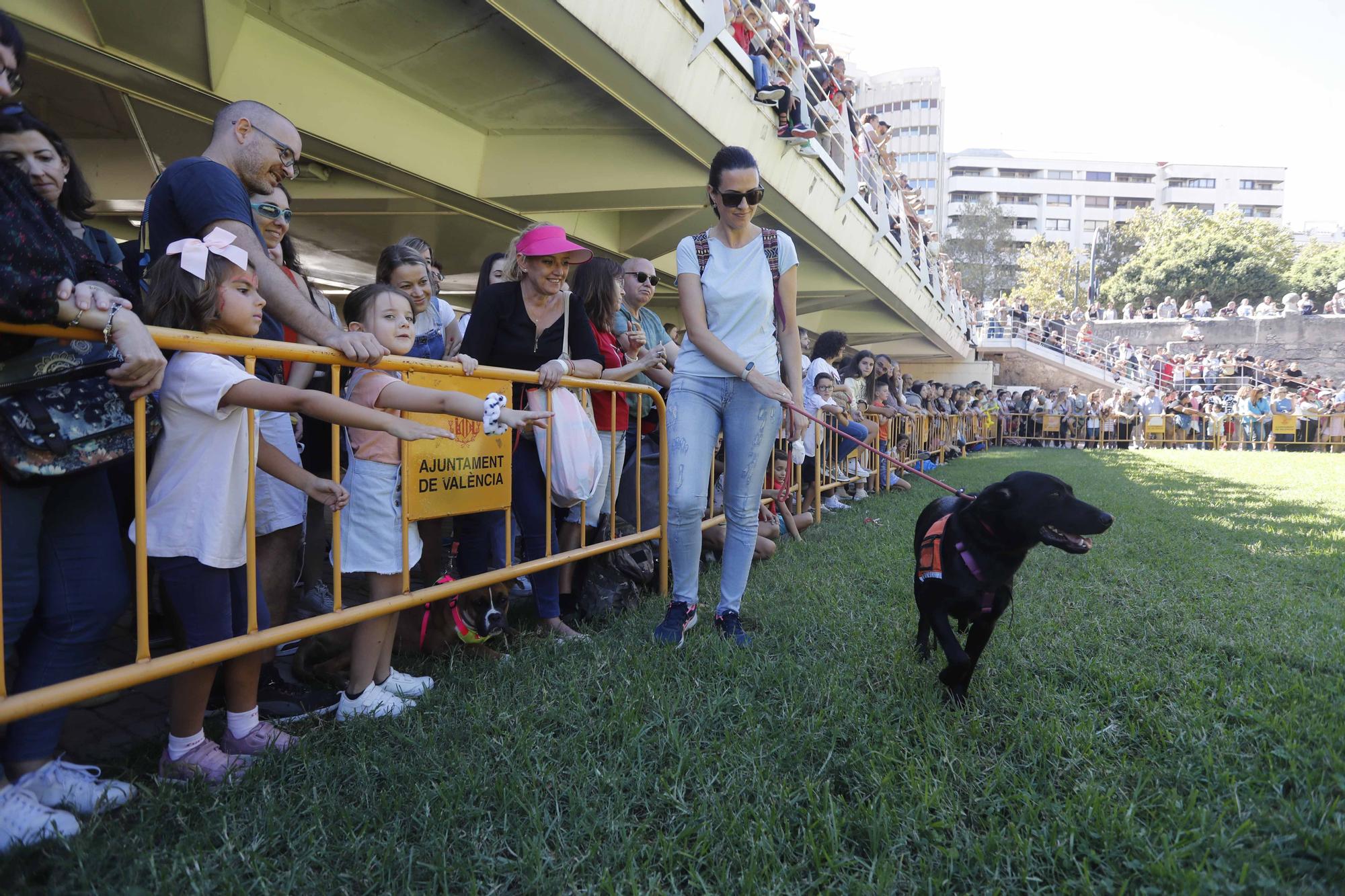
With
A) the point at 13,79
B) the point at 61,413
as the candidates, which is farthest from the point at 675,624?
the point at 13,79

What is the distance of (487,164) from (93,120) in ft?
12.0

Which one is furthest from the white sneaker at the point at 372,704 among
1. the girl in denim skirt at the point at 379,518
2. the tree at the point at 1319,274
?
the tree at the point at 1319,274

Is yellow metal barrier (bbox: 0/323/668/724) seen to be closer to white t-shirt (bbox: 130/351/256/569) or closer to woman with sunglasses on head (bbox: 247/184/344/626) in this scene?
white t-shirt (bbox: 130/351/256/569)

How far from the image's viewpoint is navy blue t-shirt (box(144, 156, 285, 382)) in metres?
2.46

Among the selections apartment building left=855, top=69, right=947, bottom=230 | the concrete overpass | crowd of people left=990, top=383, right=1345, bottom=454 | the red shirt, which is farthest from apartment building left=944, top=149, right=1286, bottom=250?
the red shirt

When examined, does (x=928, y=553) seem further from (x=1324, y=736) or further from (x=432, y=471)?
(x=432, y=471)

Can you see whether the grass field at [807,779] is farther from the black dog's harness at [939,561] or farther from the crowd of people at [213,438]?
the black dog's harness at [939,561]

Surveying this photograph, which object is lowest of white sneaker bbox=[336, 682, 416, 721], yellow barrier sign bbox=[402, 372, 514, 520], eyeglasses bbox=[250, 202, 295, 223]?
white sneaker bbox=[336, 682, 416, 721]

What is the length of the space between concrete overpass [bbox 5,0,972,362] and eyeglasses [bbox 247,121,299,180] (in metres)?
2.90

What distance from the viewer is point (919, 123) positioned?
85188mm

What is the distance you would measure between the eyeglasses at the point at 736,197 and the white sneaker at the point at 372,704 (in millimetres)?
2513

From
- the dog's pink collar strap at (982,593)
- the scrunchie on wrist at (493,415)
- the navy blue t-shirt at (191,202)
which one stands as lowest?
the dog's pink collar strap at (982,593)

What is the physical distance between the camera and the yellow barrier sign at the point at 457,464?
2.98 m

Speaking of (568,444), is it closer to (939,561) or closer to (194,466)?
(194,466)
